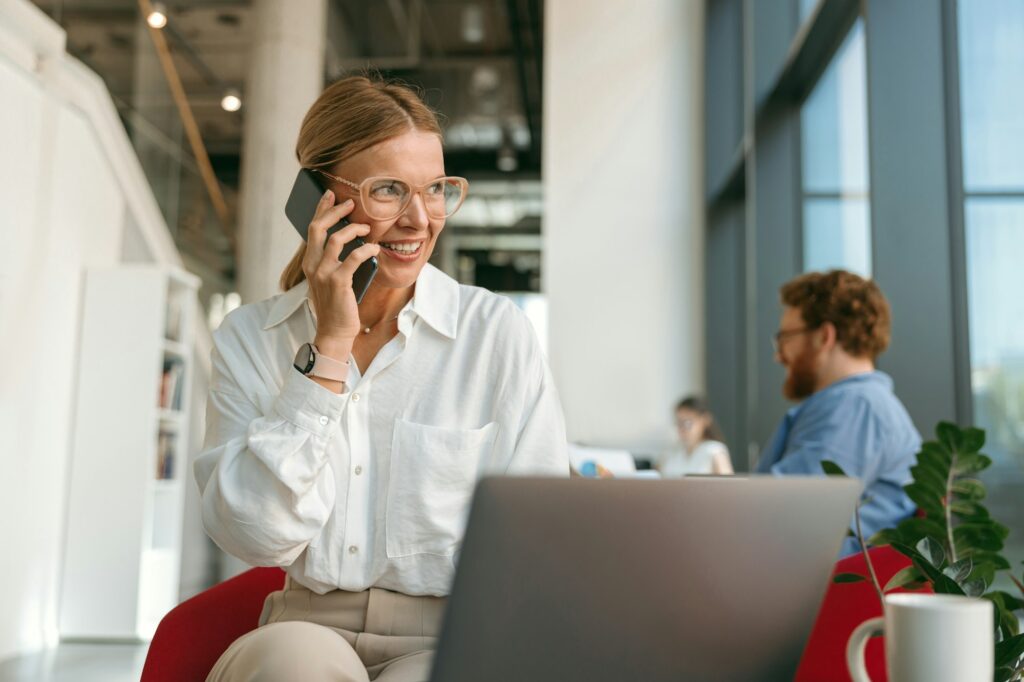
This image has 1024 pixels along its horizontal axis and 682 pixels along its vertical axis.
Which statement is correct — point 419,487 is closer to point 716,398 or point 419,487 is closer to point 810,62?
point 810,62

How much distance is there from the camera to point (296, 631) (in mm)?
1091

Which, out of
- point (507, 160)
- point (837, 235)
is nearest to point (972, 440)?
point (837, 235)

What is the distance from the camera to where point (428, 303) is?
1488 millimetres

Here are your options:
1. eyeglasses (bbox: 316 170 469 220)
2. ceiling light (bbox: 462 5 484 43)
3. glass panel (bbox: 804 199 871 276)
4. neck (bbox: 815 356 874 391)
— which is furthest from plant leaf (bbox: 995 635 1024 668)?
ceiling light (bbox: 462 5 484 43)

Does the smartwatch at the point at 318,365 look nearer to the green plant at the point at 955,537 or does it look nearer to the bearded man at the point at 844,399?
the green plant at the point at 955,537

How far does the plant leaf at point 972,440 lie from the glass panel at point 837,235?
2962 millimetres

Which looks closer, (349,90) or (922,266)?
(349,90)

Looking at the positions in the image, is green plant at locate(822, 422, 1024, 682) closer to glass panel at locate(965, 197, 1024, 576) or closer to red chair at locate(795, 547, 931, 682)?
red chair at locate(795, 547, 931, 682)

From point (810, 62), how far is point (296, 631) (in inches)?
183

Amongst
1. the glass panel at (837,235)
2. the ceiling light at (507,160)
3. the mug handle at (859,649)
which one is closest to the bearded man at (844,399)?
the glass panel at (837,235)

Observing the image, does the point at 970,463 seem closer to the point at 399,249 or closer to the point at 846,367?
the point at 399,249

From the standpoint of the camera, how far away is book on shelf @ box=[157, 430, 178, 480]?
525 centimetres

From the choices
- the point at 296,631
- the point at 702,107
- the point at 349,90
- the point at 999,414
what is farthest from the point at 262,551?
the point at 702,107

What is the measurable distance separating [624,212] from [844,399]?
476 cm
